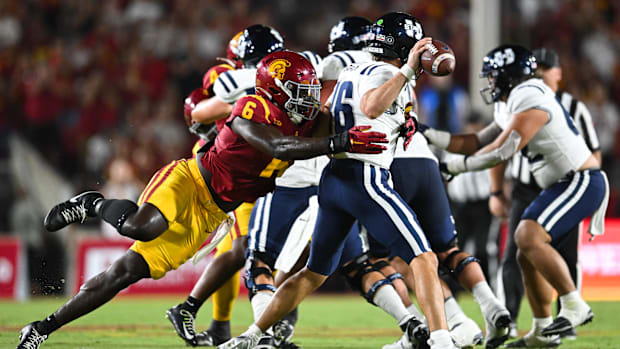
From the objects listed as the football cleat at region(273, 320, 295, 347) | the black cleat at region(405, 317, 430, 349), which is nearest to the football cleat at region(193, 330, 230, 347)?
the football cleat at region(273, 320, 295, 347)

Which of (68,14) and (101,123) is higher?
(68,14)

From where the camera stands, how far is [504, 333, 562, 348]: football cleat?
6.05 metres

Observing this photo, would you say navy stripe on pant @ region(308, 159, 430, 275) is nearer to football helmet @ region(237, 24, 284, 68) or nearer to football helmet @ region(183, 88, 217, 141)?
football helmet @ region(237, 24, 284, 68)

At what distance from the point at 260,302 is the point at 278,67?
5.42 feet

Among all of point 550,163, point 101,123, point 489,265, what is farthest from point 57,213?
point 101,123

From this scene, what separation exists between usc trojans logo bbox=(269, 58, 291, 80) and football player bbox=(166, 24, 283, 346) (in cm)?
113

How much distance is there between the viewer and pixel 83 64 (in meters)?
14.2

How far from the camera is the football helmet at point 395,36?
16.9ft

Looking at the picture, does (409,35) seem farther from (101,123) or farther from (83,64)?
(83,64)

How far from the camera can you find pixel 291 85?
16.3 ft

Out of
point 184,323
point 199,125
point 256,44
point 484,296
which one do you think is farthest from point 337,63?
point 184,323

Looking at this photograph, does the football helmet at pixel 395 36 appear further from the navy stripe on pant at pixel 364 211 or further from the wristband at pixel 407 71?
the navy stripe on pant at pixel 364 211

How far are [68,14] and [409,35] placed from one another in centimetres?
1127

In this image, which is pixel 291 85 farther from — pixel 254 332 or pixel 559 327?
pixel 559 327
